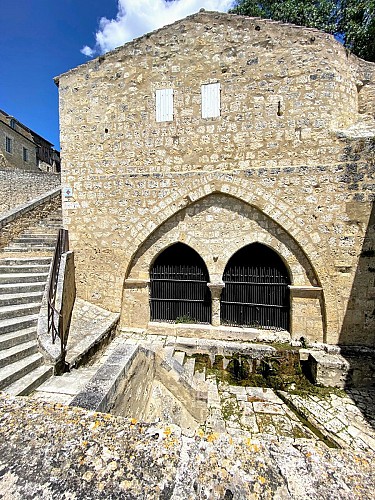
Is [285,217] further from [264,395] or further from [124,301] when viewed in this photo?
[124,301]

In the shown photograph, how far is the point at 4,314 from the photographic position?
188 inches

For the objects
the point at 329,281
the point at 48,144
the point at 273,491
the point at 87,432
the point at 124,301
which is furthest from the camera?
the point at 48,144

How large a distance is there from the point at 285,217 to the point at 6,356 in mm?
6135

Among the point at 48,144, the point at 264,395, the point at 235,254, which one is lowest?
the point at 264,395

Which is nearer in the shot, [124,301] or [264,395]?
[264,395]

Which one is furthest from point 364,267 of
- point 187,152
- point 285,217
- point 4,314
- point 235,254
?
point 4,314

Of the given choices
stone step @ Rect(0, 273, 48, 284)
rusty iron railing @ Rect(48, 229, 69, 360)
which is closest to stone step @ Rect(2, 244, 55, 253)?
rusty iron railing @ Rect(48, 229, 69, 360)

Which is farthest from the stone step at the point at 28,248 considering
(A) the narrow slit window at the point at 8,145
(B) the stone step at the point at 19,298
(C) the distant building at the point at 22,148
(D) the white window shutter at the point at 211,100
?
(A) the narrow slit window at the point at 8,145

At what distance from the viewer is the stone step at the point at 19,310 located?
15.8ft

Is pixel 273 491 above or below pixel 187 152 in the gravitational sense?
below

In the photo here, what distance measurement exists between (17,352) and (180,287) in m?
3.85

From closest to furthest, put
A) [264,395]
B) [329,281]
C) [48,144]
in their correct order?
[264,395] → [329,281] → [48,144]

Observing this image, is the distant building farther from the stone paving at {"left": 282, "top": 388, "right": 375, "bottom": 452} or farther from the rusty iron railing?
the stone paving at {"left": 282, "top": 388, "right": 375, "bottom": 452}

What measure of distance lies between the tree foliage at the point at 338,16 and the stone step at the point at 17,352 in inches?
549
